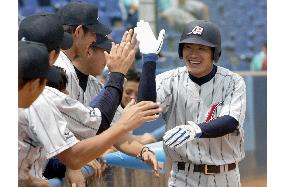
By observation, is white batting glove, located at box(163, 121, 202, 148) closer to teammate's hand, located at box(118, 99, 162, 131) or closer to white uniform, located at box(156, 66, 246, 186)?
white uniform, located at box(156, 66, 246, 186)

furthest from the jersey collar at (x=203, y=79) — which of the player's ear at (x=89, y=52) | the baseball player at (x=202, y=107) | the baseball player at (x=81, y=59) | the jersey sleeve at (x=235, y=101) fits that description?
the player's ear at (x=89, y=52)

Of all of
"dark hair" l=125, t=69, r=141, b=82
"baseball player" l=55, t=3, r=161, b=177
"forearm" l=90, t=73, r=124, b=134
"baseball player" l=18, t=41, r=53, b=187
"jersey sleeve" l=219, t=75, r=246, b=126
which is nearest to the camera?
"baseball player" l=18, t=41, r=53, b=187

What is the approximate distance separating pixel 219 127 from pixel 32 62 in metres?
1.48

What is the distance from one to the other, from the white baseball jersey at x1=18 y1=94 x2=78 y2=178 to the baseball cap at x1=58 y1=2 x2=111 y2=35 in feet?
3.42

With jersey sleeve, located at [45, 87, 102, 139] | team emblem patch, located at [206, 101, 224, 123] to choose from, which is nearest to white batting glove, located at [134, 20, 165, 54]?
team emblem patch, located at [206, 101, 224, 123]

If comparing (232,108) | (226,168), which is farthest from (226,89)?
(226,168)

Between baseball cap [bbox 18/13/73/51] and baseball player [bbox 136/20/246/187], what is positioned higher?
baseball cap [bbox 18/13/73/51]

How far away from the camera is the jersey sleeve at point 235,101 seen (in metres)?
3.93

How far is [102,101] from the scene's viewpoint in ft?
10.3

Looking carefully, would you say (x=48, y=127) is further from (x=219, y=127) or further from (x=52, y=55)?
(x=219, y=127)

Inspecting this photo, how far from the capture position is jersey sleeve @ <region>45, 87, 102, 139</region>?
3.02 m

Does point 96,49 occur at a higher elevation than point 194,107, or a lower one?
higher
